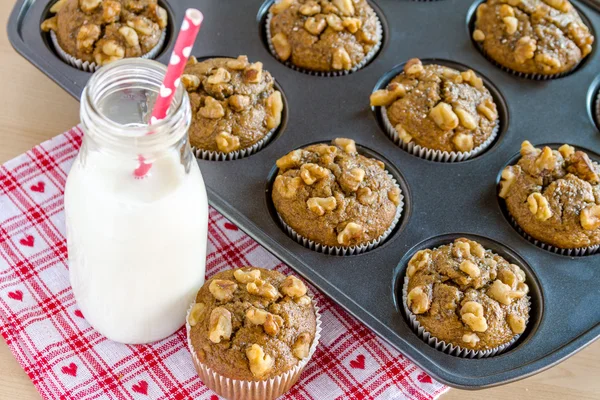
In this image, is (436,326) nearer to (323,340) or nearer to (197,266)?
(323,340)

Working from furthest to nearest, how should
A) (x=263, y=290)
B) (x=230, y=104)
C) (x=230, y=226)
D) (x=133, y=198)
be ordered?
(x=230, y=226), (x=230, y=104), (x=263, y=290), (x=133, y=198)

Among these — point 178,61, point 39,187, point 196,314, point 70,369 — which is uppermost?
point 178,61

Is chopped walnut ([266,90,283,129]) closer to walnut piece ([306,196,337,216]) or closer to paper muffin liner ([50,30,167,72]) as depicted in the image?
walnut piece ([306,196,337,216])

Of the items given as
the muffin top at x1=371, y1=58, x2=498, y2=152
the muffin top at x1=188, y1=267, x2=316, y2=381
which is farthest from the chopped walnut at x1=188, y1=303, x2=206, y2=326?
the muffin top at x1=371, y1=58, x2=498, y2=152

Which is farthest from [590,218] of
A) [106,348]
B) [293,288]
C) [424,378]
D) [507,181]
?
Answer: [106,348]

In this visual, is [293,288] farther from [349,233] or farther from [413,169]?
[413,169]

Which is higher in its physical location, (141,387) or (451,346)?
(451,346)

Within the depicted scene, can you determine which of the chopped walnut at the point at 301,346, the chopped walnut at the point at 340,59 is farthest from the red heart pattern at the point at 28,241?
the chopped walnut at the point at 340,59

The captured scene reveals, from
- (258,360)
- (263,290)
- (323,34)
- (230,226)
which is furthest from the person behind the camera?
(323,34)
